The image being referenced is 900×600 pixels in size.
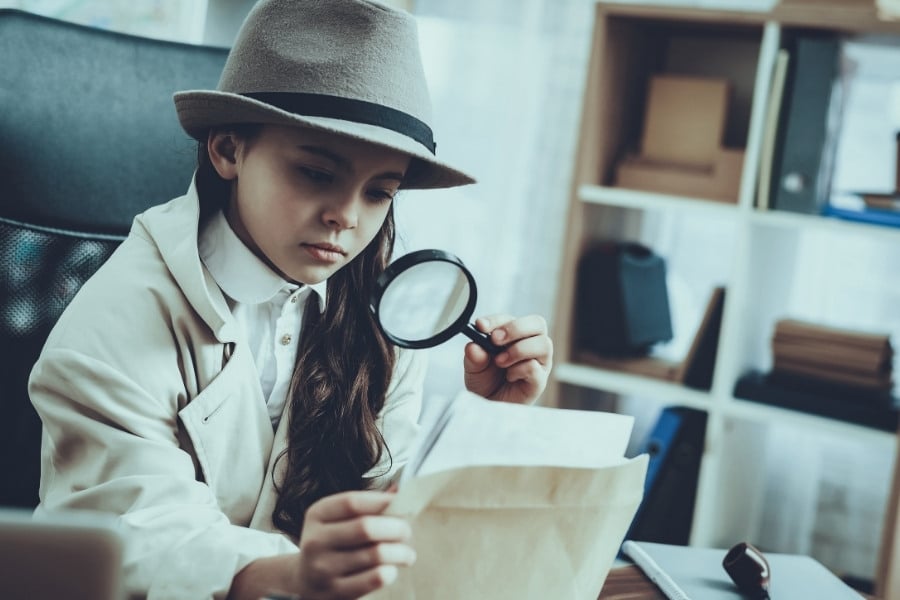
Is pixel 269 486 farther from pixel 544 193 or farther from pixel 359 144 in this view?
pixel 544 193

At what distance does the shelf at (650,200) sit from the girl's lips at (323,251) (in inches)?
57.2

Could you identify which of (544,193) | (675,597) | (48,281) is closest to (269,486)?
(48,281)

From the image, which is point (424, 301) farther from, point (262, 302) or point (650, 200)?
point (650, 200)

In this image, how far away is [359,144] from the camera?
109 centimetres

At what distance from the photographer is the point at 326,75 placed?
3.57ft

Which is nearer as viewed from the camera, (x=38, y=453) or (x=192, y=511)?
(x=192, y=511)

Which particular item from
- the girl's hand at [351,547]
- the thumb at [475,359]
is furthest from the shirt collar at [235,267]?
the girl's hand at [351,547]

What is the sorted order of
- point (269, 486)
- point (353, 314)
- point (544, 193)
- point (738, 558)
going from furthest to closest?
point (544, 193) → point (353, 314) → point (269, 486) → point (738, 558)

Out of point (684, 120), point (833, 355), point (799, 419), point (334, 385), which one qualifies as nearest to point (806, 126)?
point (684, 120)

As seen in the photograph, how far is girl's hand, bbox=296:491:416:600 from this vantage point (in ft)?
2.37

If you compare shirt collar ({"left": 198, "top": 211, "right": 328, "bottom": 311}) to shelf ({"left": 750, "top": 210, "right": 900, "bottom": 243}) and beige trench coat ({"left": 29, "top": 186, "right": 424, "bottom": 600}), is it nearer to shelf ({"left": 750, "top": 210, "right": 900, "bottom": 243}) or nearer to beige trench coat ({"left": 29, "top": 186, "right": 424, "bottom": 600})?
beige trench coat ({"left": 29, "top": 186, "right": 424, "bottom": 600})

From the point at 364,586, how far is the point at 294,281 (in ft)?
1.95

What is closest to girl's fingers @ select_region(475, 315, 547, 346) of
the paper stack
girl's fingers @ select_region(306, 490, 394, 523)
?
girl's fingers @ select_region(306, 490, 394, 523)

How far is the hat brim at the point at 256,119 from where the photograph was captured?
1.02m
